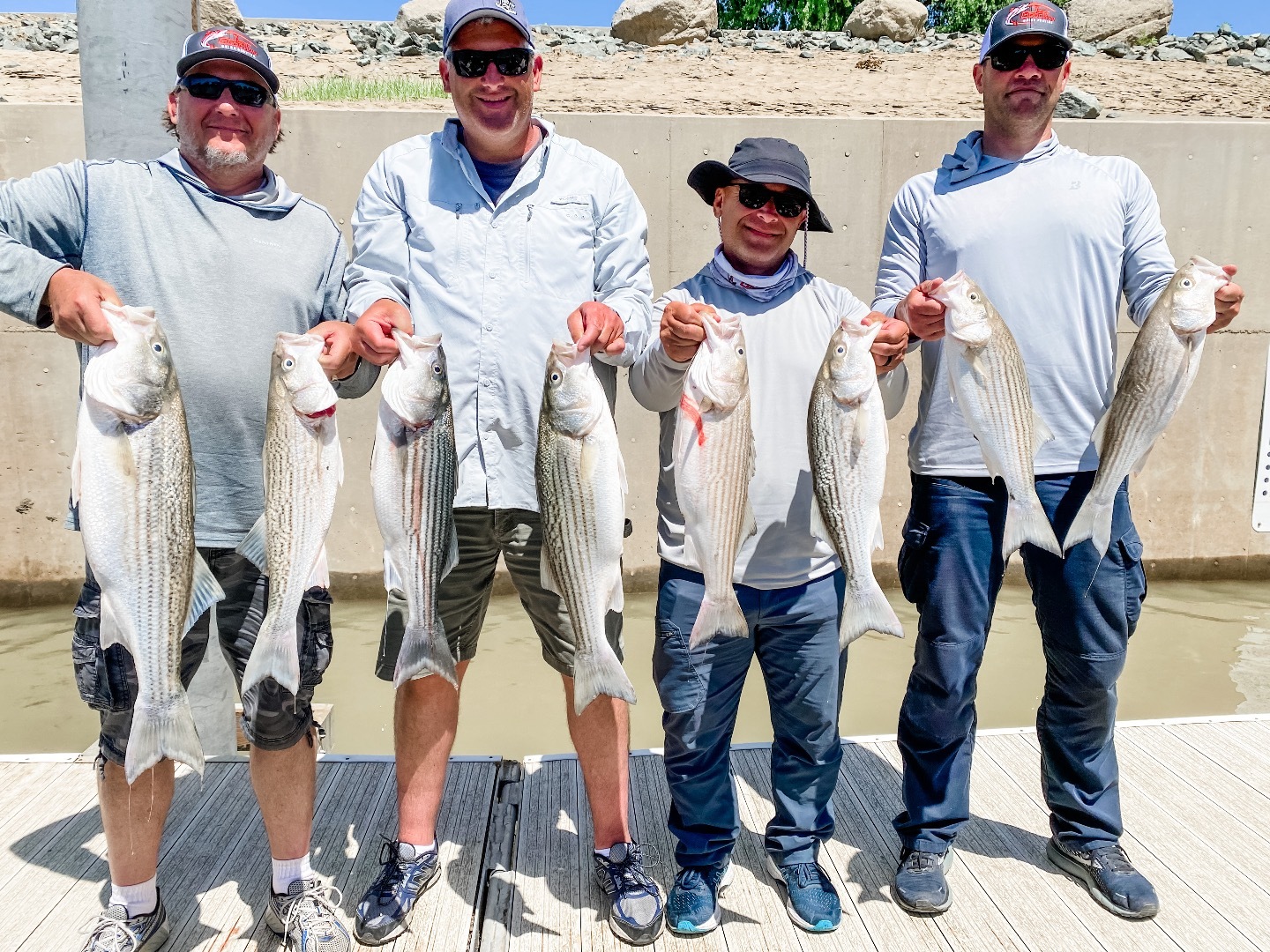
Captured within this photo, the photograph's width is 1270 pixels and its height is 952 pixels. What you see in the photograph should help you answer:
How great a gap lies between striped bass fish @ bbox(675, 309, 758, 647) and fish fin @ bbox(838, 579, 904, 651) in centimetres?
33

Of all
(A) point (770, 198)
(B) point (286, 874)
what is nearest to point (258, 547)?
(B) point (286, 874)

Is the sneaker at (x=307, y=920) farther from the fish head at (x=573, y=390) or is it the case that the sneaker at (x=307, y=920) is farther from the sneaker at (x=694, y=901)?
the fish head at (x=573, y=390)

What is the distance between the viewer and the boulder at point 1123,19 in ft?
53.7

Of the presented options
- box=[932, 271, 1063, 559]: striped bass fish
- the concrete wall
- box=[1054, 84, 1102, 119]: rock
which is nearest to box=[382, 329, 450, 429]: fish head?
box=[932, 271, 1063, 559]: striped bass fish

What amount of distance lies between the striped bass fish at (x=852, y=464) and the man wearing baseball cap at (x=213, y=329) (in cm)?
143

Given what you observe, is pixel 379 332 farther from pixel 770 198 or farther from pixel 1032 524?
pixel 1032 524

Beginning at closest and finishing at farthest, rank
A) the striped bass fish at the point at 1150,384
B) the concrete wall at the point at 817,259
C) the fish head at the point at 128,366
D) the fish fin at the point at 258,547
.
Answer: the fish head at the point at 128,366 < the fish fin at the point at 258,547 < the striped bass fish at the point at 1150,384 < the concrete wall at the point at 817,259

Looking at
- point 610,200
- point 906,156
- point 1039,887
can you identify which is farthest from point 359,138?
point 1039,887

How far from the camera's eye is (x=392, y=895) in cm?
313

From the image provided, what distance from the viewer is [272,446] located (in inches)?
104

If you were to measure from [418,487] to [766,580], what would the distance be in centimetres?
116

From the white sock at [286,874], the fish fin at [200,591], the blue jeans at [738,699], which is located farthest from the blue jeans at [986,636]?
the fish fin at [200,591]

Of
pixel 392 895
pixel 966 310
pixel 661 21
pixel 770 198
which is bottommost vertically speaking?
pixel 392 895

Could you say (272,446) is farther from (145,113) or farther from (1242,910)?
(1242,910)
